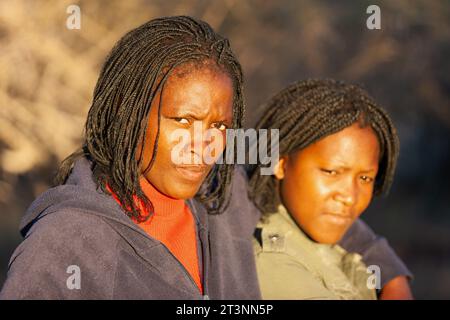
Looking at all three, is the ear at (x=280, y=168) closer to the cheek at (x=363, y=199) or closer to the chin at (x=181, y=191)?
the cheek at (x=363, y=199)

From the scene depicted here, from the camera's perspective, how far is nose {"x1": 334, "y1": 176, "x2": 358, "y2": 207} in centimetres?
318

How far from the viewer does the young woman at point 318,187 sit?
316 cm

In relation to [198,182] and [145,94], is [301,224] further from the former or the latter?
[145,94]

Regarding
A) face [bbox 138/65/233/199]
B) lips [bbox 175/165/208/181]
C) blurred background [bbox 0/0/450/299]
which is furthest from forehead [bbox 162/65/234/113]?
blurred background [bbox 0/0/450/299]

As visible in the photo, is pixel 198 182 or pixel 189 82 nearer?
pixel 189 82

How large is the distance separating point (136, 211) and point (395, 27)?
423 centimetres

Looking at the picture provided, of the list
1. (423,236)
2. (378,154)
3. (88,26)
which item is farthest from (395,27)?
(378,154)

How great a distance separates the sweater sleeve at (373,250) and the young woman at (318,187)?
0.08 meters

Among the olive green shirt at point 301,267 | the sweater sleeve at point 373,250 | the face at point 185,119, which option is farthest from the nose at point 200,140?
the sweater sleeve at point 373,250

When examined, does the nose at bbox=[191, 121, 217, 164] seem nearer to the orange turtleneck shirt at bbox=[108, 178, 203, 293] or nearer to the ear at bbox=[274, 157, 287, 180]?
the orange turtleneck shirt at bbox=[108, 178, 203, 293]

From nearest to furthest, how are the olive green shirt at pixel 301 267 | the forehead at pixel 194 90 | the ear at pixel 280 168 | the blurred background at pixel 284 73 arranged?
1. the forehead at pixel 194 90
2. the olive green shirt at pixel 301 267
3. the ear at pixel 280 168
4. the blurred background at pixel 284 73

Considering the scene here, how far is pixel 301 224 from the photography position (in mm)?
3291

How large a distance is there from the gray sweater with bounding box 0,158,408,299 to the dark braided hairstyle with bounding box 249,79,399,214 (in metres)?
0.48

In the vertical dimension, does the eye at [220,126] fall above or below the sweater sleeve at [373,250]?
above
